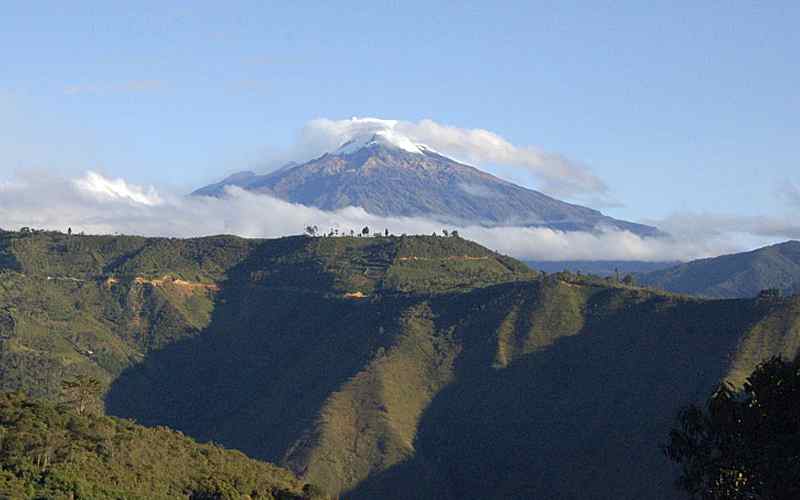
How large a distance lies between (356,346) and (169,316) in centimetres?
3994

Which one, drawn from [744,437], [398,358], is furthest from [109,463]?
[398,358]

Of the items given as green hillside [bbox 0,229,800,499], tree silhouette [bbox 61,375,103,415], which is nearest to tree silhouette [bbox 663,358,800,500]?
tree silhouette [bbox 61,375,103,415]

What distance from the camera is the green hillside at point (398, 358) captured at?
4872 inches

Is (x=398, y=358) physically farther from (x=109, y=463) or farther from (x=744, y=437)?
(x=744, y=437)

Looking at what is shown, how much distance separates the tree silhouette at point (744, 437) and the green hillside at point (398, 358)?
231 feet

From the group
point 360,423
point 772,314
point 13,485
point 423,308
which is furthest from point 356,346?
point 13,485

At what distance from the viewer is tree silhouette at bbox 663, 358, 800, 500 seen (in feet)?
122

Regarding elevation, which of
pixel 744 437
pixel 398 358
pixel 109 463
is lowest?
pixel 109 463

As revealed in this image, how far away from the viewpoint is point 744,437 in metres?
38.7

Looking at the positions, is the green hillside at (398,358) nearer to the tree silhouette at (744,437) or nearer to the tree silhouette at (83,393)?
the tree silhouette at (83,393)

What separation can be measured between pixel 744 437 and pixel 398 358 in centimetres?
10906

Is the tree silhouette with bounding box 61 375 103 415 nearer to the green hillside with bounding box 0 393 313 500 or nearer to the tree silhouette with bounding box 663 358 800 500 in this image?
the green hillside with bounding box 0 393 313 500

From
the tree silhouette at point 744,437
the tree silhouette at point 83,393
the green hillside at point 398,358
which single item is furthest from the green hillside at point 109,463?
the green hillside at point 398,358

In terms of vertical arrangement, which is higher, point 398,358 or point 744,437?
point 744,437
